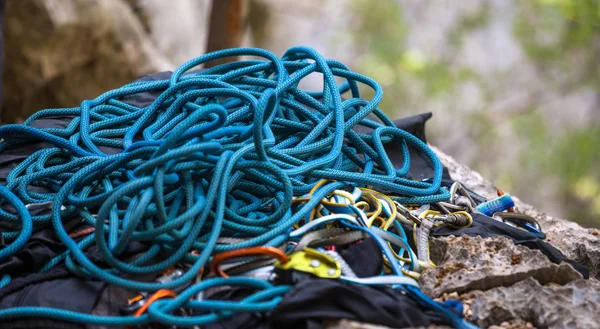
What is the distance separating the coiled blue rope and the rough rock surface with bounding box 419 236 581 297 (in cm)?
21

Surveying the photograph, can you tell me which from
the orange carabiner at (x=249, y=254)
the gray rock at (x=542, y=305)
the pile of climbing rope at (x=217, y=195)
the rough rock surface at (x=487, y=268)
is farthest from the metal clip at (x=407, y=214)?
the orange carabiner at (x=249, y=254)

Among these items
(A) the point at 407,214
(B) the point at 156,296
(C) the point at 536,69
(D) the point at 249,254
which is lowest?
(B) the point at 156,296

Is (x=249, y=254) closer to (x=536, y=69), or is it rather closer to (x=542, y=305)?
(x=542, y=305)

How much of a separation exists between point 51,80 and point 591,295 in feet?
10.6

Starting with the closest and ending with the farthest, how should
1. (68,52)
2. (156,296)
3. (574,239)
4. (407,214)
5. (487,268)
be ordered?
(156,296), (487,268), (407,214), (574,239), (68,52)

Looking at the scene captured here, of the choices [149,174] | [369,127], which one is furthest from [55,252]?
[369,127]

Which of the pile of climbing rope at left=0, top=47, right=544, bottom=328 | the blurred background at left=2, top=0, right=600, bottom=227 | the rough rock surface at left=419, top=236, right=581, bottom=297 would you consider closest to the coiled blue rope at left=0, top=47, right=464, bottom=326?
the pile of climbing rope at left=0, top=47, right=544, bottom=328

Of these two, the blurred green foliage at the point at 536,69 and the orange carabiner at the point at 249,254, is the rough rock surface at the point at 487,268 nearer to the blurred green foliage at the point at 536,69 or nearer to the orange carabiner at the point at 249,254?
the orange carabiner at the point at 249,254

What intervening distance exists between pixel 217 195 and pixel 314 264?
228 mm

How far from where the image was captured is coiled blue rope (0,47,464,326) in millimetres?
944

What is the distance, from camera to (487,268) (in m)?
1.02

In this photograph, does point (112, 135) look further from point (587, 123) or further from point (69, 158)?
point (587, 123)

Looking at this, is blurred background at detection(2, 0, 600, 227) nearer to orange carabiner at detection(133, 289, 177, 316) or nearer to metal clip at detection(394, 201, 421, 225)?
metal clip at detection(394, 201, 421, 225)

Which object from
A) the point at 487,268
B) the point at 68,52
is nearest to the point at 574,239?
the point at 487,268
